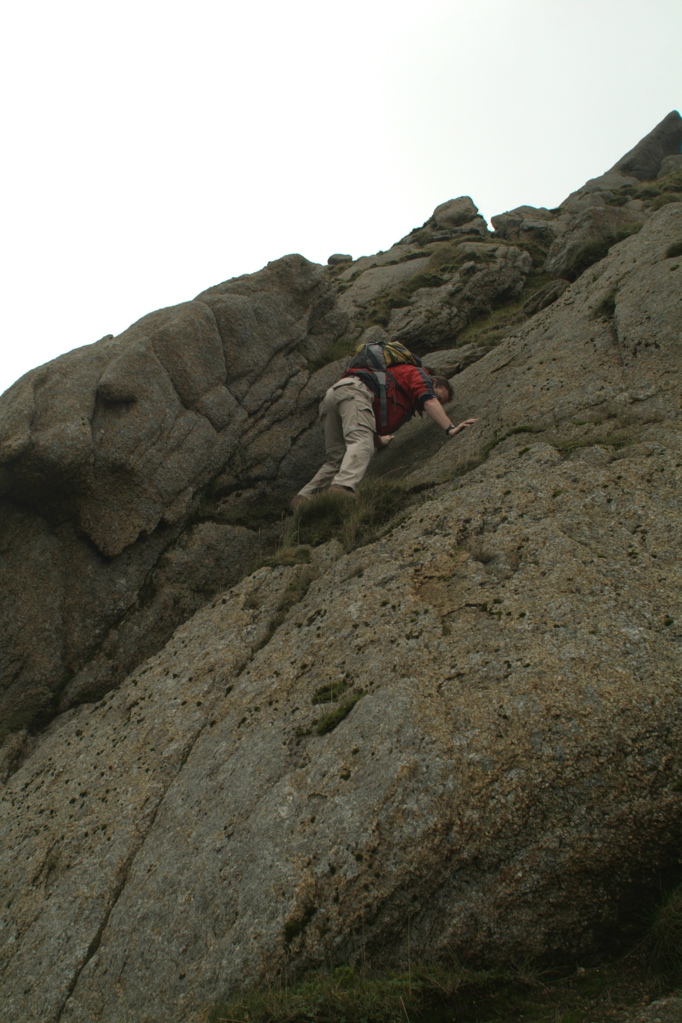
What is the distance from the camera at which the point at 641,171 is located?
141 ft

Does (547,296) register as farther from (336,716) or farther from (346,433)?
(336,716)

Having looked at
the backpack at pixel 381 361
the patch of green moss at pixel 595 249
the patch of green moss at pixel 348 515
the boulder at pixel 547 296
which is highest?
the backpack at pixel 381 361

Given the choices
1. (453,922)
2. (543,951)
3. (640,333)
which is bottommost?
(543,951)

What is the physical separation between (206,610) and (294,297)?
27.7ft

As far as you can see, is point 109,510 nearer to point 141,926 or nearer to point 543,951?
point 141,926

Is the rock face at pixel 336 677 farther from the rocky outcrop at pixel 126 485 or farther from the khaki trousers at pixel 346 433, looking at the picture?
the khaki trousers at pixel 346 433

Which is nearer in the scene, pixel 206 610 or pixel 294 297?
pixel 206 610

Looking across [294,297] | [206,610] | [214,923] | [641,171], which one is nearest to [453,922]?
[214,923]

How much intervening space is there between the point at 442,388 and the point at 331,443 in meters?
2.40

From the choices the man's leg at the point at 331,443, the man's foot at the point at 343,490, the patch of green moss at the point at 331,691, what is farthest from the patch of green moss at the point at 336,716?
the man's leg at the point at 331,443

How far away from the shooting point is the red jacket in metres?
13.2

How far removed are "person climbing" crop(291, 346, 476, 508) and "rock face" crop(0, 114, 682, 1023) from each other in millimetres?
654

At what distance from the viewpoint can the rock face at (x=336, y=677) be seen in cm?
523

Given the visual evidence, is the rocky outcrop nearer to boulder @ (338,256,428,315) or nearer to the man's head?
the man's head
